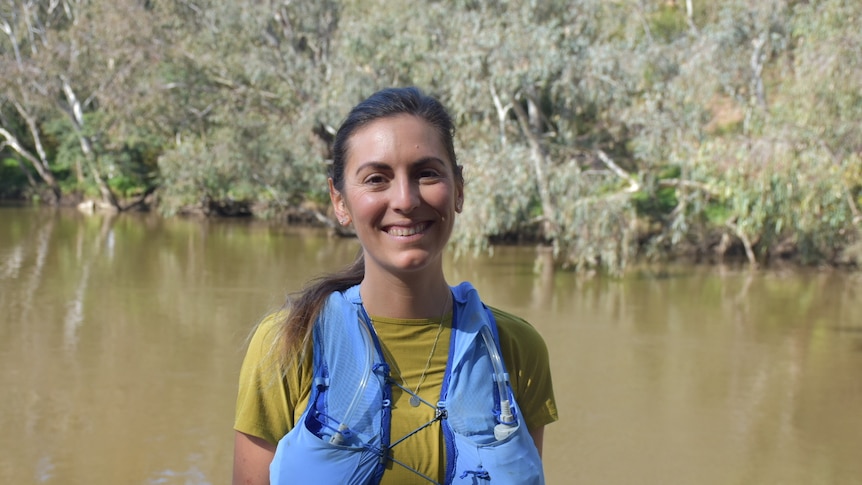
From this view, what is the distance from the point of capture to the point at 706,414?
7.17 meters

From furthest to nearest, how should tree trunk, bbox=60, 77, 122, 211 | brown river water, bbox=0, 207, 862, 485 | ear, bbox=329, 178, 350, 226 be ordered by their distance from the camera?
tree trunk, bbox=60, 77, 122, 211 → brown river water, bbox=0, 207, 862, 485 → ear, bbox=329, 178, 350, 226

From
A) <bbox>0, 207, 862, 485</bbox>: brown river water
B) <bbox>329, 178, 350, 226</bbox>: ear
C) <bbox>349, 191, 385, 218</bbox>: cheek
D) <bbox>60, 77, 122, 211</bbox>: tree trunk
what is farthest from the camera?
<bbox>60, 77, 122, 211</bbox>: tree trunk

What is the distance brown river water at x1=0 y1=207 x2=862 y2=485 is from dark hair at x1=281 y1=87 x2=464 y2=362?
35cm

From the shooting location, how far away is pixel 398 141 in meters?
1.65

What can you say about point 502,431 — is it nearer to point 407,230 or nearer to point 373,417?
point 373,417

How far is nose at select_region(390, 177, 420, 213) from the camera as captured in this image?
1.61m

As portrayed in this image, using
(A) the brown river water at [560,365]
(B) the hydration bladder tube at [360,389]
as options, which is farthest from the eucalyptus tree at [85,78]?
(B) the hydration bladder tube at [360,389]

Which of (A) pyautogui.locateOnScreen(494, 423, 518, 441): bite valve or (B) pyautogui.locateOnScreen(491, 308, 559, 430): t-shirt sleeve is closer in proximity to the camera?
(A) pyautogui.locateOnScreen(494, 423, 518, 441): bite valve

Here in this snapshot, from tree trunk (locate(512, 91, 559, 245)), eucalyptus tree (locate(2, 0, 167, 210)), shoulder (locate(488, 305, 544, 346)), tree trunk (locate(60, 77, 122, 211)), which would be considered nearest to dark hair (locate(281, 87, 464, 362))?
shoulder (locate(488, 305, 544, 346))

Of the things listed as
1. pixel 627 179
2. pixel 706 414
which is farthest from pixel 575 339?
pixel 627 179

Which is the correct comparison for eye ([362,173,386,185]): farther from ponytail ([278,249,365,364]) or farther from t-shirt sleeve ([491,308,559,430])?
t-shirt sleeve ([491,308,559,430])

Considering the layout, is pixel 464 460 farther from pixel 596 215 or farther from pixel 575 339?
pixel 596 215

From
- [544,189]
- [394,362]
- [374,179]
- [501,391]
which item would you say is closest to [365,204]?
[374,179]

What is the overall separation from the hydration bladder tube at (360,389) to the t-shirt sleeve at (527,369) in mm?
254
